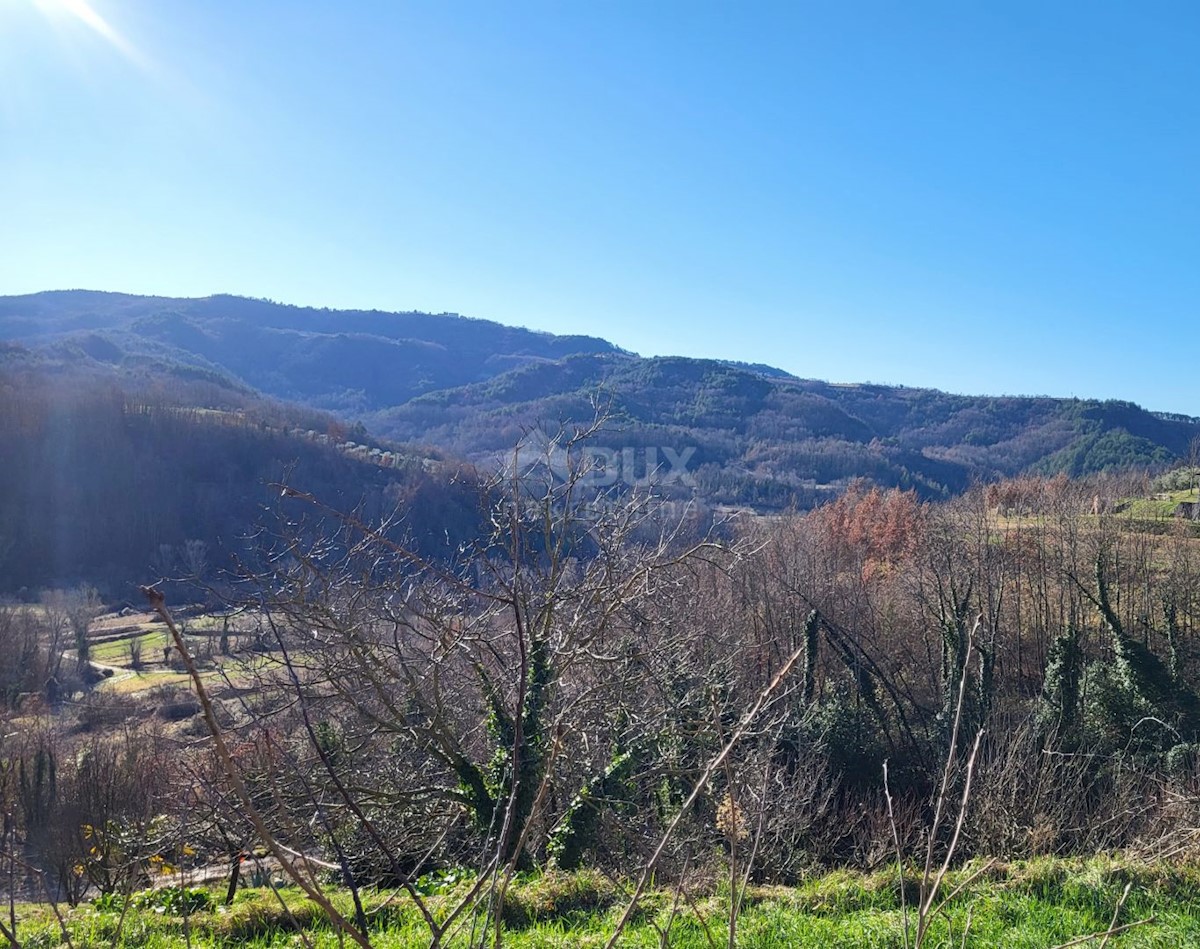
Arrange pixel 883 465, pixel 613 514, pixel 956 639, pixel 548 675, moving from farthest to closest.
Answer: pixel 883 465
pixel 956 639
pixel 613 514
pixel 548 675

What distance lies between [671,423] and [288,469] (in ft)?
469

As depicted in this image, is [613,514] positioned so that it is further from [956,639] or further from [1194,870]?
[956,639]

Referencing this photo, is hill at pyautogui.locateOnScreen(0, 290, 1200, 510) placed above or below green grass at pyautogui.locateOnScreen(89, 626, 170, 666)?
above

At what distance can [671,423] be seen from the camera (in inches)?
5876

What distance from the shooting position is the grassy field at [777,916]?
450cm

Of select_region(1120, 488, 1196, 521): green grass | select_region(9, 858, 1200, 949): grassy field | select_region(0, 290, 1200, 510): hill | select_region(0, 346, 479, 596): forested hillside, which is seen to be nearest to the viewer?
select_region(9, 858, 1200, 949): grassy field

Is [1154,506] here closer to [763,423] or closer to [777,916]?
[777,916]

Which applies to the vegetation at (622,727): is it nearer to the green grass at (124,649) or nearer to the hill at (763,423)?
the green grass at (124,649)

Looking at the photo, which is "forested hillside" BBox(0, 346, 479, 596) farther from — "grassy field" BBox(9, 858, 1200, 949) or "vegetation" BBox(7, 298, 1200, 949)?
"grassy field" BBox(9, 858, 1200, 949)

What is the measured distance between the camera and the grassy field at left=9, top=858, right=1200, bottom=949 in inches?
177

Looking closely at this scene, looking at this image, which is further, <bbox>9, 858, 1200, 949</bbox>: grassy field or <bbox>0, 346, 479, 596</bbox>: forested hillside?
<bbox>0, 346, 479, 596</bbox>: forested hillside

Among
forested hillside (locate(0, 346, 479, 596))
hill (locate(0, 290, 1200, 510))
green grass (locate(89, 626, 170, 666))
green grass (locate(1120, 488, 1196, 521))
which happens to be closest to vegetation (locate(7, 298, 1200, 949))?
green grass (locate(1120, 488, 1196, 521))

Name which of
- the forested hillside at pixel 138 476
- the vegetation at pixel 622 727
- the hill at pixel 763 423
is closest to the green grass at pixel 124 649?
the vegetation at pixel 622 727

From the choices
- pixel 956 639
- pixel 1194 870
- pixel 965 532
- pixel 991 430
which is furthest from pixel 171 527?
pixel 991 430
